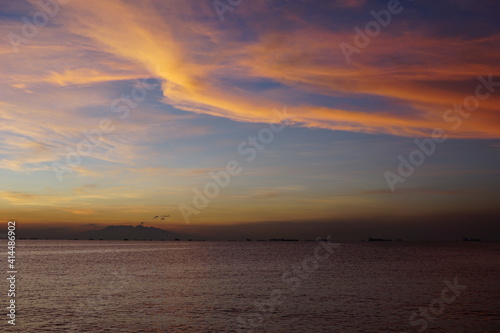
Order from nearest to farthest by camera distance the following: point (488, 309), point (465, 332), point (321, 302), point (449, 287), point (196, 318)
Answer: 1. point (465, 332)
2. point (196, 318)
3. point (488, 309)
4. point (321, 302)
5. point (449, 287)

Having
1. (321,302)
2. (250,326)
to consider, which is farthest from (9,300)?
(321,302)

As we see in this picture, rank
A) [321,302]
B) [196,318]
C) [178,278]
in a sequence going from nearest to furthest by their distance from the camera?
[196,318] → [321,302] → [178,278]

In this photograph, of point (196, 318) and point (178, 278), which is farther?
point (178, 278)

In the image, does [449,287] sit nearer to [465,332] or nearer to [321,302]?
[321,302]

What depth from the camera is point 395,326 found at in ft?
127

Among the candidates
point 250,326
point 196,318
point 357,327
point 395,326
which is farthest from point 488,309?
point 196,318

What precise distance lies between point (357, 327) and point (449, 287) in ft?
114

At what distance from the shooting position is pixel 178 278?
76625mm

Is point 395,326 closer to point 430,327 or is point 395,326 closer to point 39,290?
point 430,327

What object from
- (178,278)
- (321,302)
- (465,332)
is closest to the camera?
(465,332)

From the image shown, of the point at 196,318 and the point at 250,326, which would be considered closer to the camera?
the point at 250,326

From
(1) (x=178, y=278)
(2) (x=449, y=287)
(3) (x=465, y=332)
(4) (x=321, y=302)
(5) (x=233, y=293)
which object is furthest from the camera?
(1) (x=178, y=278)

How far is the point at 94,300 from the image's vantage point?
50.8m

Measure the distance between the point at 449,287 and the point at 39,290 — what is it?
60560mm
